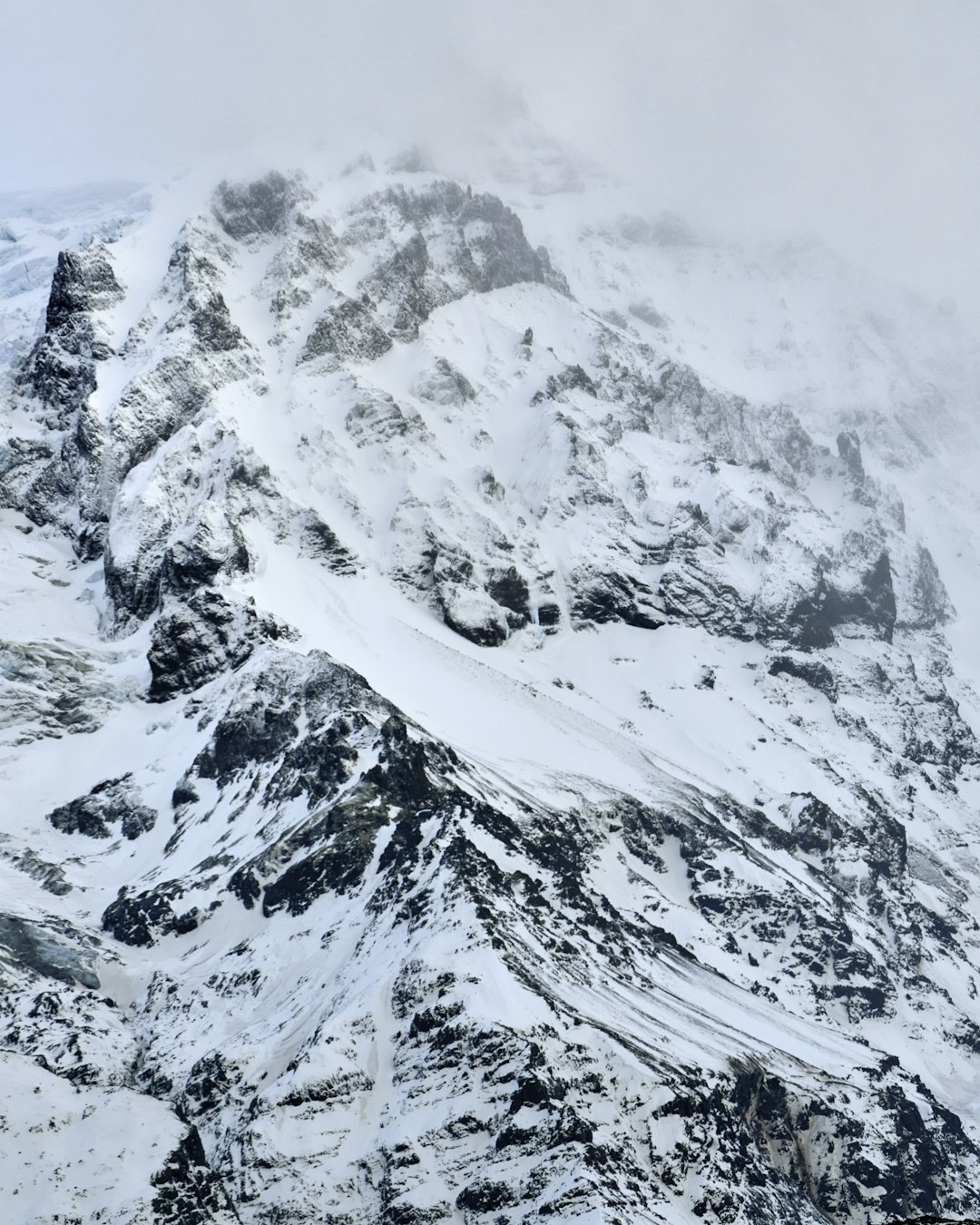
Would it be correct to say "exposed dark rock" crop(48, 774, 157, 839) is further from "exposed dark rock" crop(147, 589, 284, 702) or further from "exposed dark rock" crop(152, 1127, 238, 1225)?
"exposed dark rock" crop(152, 1127, 238, 1225)

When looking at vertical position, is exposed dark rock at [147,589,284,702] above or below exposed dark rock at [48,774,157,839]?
above

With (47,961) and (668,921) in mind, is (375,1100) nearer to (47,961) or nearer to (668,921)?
(47,961)

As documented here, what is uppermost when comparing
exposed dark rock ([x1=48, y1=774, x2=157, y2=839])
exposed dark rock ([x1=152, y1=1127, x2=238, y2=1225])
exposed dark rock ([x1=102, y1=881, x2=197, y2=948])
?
exposed dark rock ([x1=152, y1=1127, x2=238, y2=1225])

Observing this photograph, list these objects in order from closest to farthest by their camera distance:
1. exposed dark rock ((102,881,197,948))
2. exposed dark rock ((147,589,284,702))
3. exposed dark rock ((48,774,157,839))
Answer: exposed dark rock ((102,881,197,948)), exposed dark rock ((48,774,157,839)), exposed dark rock ((147,589,284,702))

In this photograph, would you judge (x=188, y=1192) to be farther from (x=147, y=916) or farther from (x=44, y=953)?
(x=147, y=916)

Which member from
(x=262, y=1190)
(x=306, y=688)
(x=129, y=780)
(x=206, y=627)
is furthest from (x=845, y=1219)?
(x=206, y=627)

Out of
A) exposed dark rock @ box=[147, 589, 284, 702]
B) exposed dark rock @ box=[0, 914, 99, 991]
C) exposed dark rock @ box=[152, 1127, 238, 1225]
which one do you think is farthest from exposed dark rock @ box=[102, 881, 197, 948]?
exposed dark rock @ box=[147, 589, 284, 702]

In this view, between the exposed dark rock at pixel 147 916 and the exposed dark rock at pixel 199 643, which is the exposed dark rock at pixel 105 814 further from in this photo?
the exposed dark rock at pixel 199 643

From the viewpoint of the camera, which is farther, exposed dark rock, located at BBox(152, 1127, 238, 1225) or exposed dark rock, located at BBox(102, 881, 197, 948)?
exposed dark rock, located at BBox(102, 881, 197, 948)

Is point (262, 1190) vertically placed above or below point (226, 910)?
above

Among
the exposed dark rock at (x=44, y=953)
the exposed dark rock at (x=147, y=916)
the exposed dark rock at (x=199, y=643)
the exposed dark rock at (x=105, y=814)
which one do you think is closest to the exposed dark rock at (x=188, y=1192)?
the exposed dark rock at (x=44, y=953)

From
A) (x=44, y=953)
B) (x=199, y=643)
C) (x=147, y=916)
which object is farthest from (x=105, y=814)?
(x=44, y=953)
